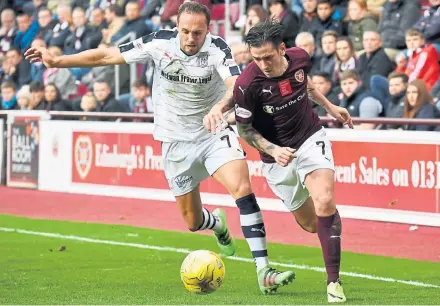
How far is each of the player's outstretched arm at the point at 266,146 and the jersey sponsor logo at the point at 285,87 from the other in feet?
1.25

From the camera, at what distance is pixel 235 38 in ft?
62.6

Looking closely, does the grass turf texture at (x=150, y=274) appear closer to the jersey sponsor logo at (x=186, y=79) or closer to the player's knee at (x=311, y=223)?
the player's knee at (x=311, y=223)

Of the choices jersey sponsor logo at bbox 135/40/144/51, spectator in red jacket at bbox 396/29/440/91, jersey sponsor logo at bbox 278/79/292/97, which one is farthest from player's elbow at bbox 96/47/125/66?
spectator in red jacket at bbox 396/29/440/91

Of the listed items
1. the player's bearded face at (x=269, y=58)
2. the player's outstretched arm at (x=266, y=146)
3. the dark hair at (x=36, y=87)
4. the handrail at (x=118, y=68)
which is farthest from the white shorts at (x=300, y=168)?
the handrail at (x=118, y=68)

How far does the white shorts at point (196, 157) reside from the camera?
9.61 meters

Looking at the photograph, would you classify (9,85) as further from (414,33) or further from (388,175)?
(388,175)

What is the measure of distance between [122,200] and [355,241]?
5.64 meters

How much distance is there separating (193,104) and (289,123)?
133 cm

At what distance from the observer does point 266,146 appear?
8.55 meters

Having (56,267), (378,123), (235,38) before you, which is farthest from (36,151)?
(56,267)

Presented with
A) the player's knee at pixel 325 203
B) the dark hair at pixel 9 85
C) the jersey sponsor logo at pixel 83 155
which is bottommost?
the jersey sponsor logo at pixel 83 155

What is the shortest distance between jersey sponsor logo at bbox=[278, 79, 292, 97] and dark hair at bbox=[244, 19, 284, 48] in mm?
347

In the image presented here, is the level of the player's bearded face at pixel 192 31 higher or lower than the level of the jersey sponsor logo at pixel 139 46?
higher

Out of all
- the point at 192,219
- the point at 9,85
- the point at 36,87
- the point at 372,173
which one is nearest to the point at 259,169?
the point at 372,173
